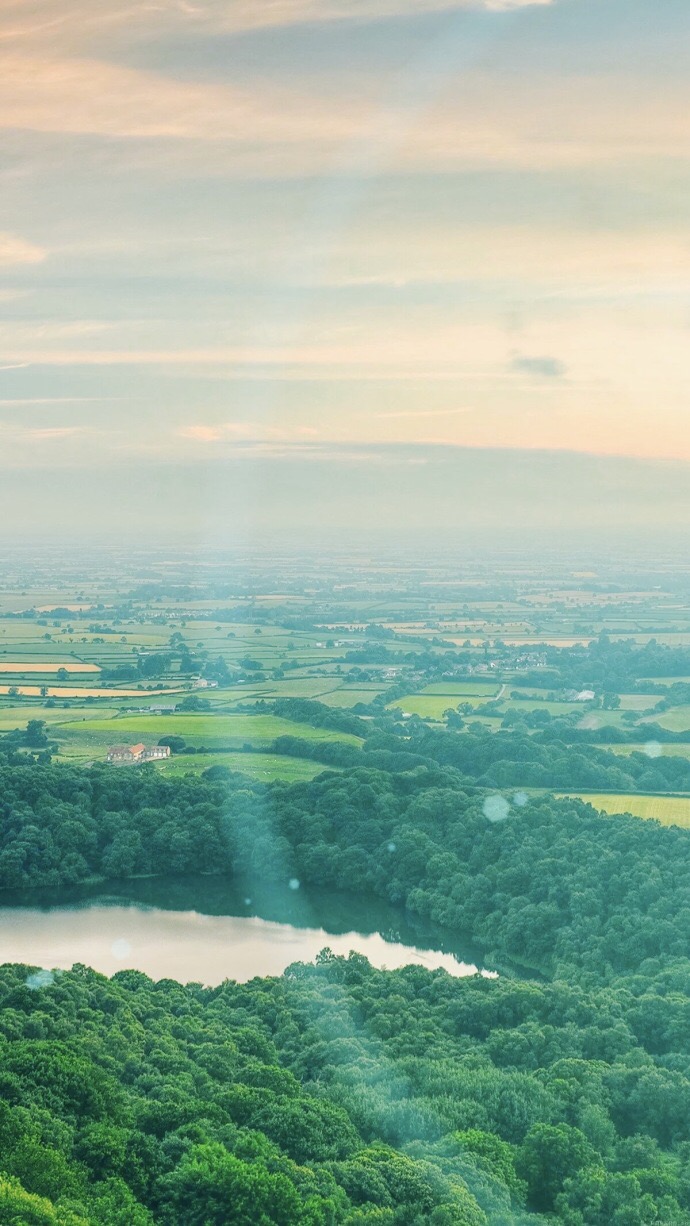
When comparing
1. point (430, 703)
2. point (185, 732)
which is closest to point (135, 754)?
point (185, 732)

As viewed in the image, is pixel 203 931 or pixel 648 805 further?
pixel 648 805

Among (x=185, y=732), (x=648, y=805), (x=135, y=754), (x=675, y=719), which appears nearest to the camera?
(x=648, y=805)

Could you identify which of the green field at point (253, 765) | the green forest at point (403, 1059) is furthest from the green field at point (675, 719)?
the green forest at point (403, 1059)

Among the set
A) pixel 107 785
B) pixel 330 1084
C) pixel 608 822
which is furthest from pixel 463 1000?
pixel 107 785

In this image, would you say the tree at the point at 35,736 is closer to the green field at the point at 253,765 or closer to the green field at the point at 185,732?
the green field at the point at 185,732

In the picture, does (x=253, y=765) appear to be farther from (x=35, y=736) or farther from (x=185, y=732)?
(x=35, y=736)

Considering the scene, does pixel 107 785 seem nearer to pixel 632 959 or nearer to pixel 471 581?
pixel 632 959
